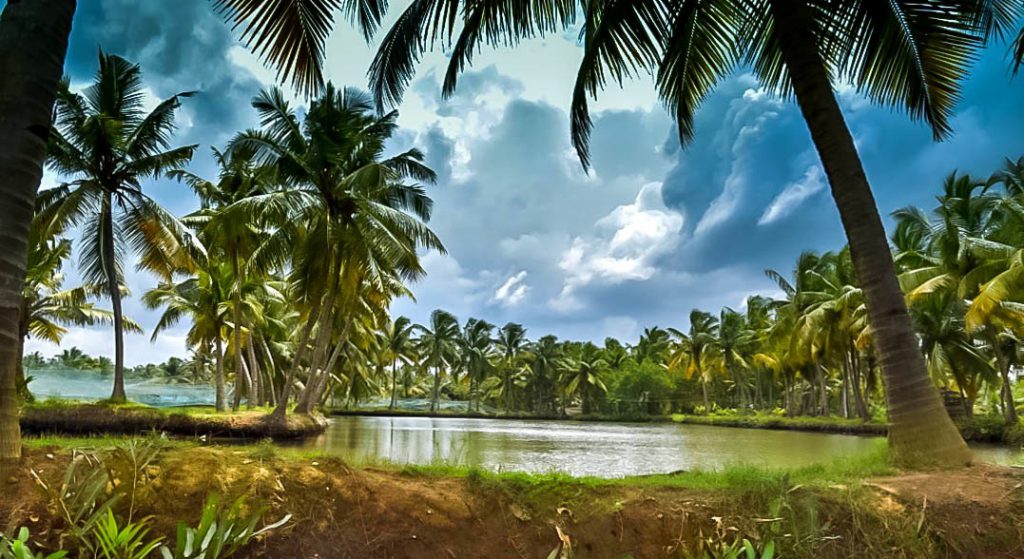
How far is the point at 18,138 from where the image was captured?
3861 millimetres

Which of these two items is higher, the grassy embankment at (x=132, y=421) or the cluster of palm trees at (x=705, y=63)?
the cluster of palm trees at (x=705, y=63)

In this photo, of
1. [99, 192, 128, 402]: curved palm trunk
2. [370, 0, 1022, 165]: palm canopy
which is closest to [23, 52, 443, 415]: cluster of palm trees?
[99, 192, 128, 402]: curved palm trunk

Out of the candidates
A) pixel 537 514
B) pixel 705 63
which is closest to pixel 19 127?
pixel 537 514

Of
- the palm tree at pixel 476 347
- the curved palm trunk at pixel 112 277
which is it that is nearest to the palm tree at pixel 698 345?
the palm tree at pixel 476 347

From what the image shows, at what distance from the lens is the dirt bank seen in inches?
624

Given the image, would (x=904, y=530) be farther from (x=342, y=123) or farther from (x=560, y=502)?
(x=342, y=123)

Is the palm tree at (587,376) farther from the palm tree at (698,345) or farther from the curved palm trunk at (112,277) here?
the curved palm trunk at (112,277)

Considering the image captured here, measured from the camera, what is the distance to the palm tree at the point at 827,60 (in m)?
5.57

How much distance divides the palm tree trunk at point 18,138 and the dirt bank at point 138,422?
519 inches

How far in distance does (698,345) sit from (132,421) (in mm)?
44367

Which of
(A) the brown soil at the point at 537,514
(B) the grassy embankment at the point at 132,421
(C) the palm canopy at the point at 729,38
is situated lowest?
(B) the grassy embankment at the point at 132,421

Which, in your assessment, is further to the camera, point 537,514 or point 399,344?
point 399,344

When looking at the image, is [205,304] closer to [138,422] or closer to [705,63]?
[138,422]

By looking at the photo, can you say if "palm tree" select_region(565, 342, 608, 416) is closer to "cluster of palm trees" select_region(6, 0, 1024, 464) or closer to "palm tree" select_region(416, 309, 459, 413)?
"palm tree" select_region(416, 309, 459, 413)
